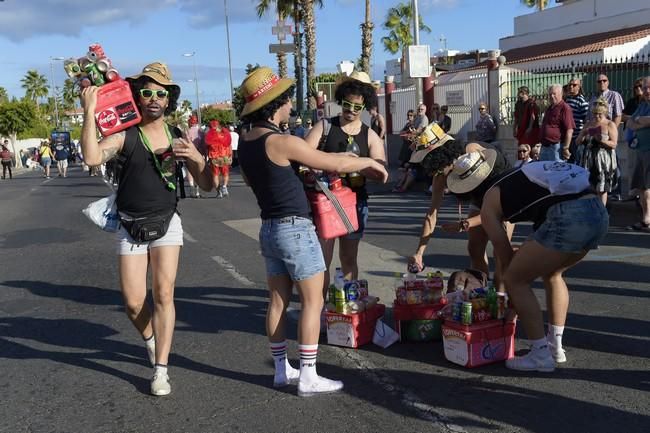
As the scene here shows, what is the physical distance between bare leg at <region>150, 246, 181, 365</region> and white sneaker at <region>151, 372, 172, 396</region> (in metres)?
0.09

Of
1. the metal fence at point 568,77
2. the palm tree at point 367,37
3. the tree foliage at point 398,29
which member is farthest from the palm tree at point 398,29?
the metal fence at point 568,77

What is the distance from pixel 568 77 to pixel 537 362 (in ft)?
40.8

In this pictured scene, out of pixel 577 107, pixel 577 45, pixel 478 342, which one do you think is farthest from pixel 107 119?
pixel 577 45

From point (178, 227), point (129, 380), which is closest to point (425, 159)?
point (178, 227)

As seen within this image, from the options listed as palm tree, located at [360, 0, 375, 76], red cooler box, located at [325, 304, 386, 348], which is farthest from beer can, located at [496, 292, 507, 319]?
palm tree, located at [360, 0, 375, 76]

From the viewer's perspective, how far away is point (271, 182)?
393 centimetres

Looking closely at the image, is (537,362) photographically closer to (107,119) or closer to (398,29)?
(107,119)

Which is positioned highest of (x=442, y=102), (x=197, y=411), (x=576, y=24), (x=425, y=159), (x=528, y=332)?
(x=576, y=24)

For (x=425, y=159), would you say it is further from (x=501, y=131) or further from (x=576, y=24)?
(x=576, y=24)

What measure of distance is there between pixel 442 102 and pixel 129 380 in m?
16.2

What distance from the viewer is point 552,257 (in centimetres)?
415

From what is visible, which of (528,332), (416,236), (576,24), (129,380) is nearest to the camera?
(528,332)

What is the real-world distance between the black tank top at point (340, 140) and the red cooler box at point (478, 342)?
1.35 metres

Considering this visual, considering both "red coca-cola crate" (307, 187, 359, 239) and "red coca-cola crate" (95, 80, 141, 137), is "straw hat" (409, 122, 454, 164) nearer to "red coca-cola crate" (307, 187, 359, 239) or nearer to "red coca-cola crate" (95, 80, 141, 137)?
"red coca-cola crate" (307, 187, 359, 239)
